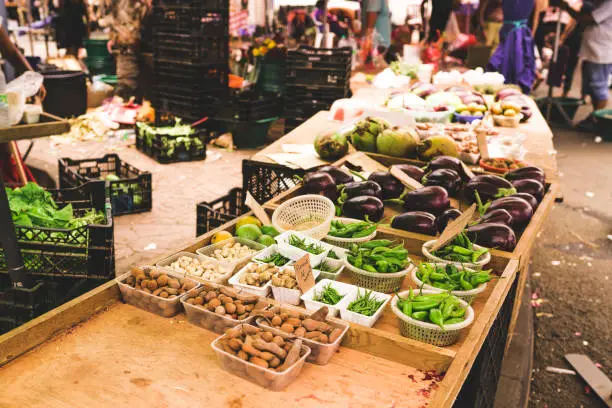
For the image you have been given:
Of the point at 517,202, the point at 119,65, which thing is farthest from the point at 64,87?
the point at 517,202

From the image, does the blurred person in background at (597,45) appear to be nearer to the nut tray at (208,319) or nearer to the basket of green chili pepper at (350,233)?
the basket of green chili pepper at (350,233)

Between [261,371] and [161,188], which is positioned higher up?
[261,371]

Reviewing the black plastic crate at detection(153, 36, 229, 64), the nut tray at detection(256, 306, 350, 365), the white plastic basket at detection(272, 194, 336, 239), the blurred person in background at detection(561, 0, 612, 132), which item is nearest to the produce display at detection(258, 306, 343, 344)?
the nut tray at detection(256, 306, 350, 365)

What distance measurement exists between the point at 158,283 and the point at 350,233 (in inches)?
36.5

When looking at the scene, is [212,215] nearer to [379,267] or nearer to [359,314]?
[379,267]

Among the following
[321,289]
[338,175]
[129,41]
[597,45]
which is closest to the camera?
[321,289]

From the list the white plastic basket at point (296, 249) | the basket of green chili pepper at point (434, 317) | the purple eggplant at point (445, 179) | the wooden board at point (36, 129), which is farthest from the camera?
the wooden board at point (36, 129)

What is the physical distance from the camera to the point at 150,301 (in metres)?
2.08

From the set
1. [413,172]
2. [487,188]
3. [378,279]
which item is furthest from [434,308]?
[413,172]

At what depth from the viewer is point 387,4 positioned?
37.8 ft

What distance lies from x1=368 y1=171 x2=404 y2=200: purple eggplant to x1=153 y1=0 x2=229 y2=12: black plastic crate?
17.5 ft

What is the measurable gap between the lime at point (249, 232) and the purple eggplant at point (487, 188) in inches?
51.1

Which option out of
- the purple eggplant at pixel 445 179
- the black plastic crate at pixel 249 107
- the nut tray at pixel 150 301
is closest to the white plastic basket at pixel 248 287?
the nut tray at pixel 150 301

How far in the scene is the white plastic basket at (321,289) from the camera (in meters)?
2.04
